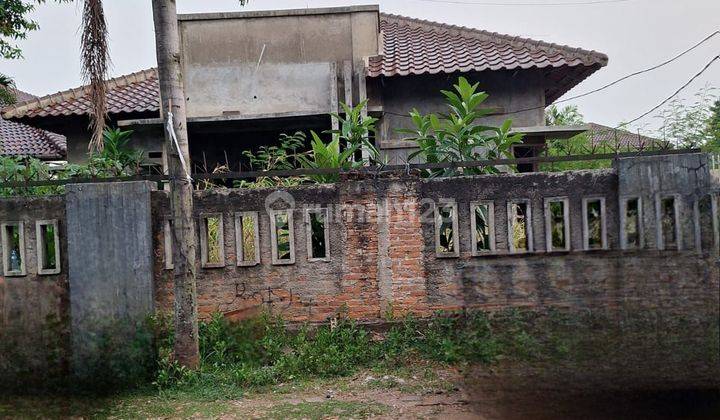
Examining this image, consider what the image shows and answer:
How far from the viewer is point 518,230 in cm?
642

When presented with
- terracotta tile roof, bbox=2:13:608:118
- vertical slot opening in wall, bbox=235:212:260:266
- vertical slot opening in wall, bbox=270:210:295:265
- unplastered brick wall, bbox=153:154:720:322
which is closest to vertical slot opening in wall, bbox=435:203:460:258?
unplastered brick wall, bbox=153:154:720:322

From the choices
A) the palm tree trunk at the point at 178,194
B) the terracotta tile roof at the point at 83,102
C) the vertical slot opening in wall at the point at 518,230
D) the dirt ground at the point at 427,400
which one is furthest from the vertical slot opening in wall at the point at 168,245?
the terracotta tile roof at the point at 83,102

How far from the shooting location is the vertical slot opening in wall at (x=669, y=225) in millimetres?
5258

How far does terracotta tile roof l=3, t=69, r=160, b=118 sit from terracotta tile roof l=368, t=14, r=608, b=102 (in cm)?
437

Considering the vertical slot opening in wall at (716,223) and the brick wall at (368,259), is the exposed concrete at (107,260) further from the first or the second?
the vertical slot opening in wall at (716,223)

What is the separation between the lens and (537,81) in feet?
35.3

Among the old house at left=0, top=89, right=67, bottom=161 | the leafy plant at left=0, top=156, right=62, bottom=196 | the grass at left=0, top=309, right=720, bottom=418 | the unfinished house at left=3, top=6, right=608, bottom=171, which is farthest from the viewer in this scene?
the old house at left=0, top=89, right=67, bottom=161

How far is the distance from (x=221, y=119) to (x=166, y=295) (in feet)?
15.1

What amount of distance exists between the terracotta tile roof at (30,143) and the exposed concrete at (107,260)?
1173cm

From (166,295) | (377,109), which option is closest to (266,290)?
(166,295)

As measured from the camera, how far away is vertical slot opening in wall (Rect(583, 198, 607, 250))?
6.05m

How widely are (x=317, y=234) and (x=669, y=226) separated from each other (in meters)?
3.19

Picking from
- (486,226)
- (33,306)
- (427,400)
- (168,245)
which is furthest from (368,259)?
(33,306)

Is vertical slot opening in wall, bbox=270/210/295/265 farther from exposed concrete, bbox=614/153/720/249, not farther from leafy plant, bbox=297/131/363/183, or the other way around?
exposed concrete, bbox=614/153/720/249
